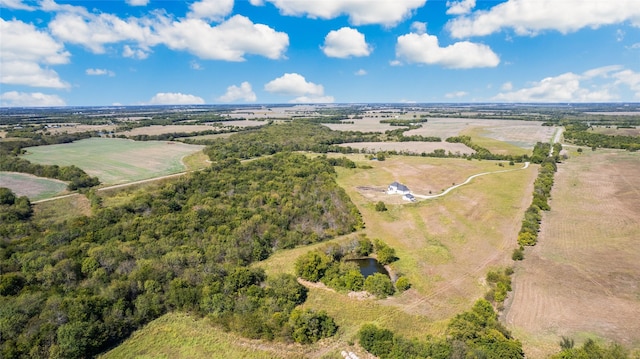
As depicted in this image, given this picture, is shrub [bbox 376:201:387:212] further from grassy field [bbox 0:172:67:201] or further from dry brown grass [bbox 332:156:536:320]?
grassy field [bbox 0:172:67:201]

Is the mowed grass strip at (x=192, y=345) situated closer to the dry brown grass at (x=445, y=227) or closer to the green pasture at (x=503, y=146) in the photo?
the dry brown grass at (x=445, y=227)

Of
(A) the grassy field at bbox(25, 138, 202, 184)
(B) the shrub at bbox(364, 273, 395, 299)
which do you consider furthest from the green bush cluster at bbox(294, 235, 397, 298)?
(A) the grassy field at bbox(25, 138, 202, 184)

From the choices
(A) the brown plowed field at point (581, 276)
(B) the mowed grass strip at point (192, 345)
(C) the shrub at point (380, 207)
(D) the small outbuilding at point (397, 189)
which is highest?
(D) the small outbuilding at point (397, 189)

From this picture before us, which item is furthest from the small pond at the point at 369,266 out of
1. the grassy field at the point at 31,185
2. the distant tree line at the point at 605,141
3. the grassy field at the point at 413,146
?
the distant tree line at the point at 605,141

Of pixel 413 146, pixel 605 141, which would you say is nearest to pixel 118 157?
pixel 413 146

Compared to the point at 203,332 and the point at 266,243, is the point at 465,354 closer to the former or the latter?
the point at 203,332

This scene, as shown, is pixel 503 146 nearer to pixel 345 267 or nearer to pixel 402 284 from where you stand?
pixel 402 284
